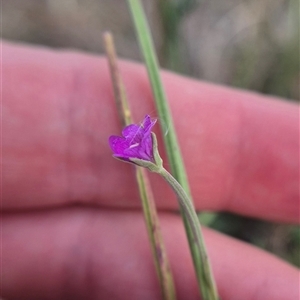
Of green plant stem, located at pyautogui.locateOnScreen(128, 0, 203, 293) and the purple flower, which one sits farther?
green plant stem, located at pyautogui.locateOnScreen(128, 0, 203, 293)

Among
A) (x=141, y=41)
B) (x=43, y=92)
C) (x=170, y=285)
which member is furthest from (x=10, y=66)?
(x=170, y=285)

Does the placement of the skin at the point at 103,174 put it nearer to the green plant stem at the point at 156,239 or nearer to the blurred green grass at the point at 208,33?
the green plant stem at the point at 156,239

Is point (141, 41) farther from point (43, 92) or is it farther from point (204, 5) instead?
point (204, 5)

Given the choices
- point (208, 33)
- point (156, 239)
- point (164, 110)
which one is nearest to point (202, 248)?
point (156, 239)

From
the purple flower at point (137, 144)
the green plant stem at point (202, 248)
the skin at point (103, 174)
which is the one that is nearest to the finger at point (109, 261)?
the skin at point (103, 174)

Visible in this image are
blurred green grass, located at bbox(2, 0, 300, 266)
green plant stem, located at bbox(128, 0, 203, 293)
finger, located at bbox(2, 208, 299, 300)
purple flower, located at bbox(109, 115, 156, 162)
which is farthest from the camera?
blurred green grass, located at bbox(2, 0, 300, 266)

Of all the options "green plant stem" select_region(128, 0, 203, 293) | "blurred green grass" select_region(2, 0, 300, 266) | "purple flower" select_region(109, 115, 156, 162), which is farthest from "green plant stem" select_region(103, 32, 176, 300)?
"blurred green grass" select_region(2, 0, 300, 266)

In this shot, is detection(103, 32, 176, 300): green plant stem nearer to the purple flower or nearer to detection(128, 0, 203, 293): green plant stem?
detection(128, 0, 203, 293): green plant stem
